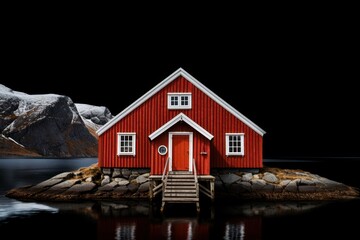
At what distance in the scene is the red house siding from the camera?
32469 mm

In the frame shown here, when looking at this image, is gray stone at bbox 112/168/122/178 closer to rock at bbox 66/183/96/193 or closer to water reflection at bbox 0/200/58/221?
rock at bbox 66/183/96/193

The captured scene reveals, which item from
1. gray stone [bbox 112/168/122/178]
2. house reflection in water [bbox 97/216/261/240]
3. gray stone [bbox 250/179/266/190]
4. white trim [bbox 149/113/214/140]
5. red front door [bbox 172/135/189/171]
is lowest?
house reflection in water [bbox 97/216/261/240]

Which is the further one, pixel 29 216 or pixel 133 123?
pixel 133 123

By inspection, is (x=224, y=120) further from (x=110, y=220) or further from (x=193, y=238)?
(x=193, y=238)

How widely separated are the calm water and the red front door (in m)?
3.13

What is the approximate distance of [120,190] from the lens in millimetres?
31297

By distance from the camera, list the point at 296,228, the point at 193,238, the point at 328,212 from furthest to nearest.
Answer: the point at 328,212
the point at 296,228
the point at 193,238

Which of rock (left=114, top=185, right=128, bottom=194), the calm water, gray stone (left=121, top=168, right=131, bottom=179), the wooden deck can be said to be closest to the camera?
the calm water

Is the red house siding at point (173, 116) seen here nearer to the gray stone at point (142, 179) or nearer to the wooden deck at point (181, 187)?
the gray stone at point (142, 179)

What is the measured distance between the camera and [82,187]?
31.5 m

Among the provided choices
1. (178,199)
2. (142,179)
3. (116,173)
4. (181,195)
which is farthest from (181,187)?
(116,173)

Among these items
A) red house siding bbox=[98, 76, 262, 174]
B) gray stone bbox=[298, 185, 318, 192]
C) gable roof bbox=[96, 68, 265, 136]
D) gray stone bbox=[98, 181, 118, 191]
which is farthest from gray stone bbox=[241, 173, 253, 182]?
gray stone bbox=[98, 181, 118, 191]

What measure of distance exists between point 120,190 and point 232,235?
14184mm

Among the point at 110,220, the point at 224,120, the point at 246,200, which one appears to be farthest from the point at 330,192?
the point at 110,220
